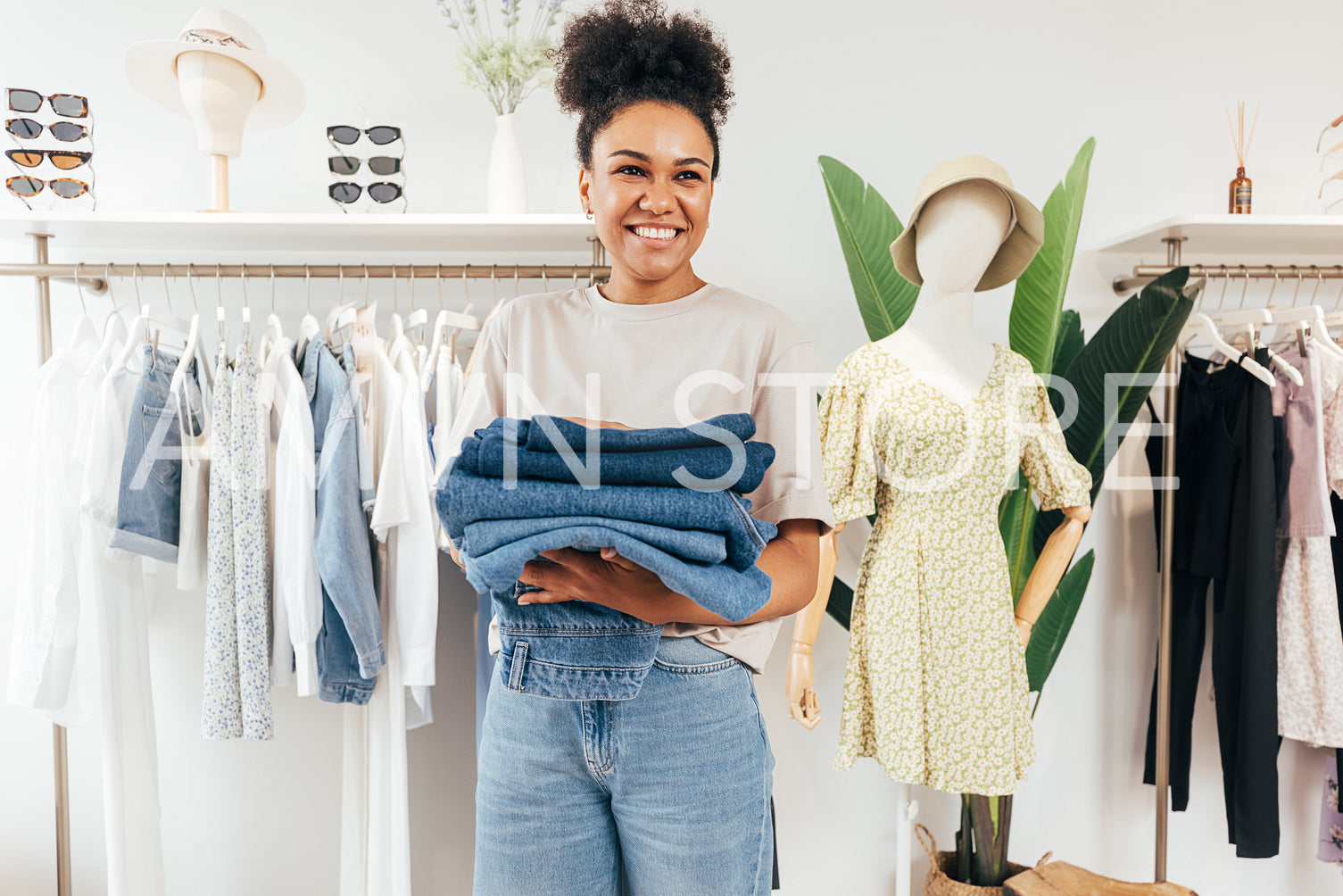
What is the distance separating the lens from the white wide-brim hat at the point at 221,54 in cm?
161

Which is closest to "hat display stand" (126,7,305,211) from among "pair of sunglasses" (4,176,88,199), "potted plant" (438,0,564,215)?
"pair of sunglasses" (4,176,88,199)

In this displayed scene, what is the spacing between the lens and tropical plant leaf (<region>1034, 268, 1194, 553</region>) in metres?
1.58

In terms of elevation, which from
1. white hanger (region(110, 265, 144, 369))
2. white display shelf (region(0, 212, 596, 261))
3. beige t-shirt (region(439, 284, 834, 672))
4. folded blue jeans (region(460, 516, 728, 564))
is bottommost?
folded blue jeans (region(460, 516, 728, 564))

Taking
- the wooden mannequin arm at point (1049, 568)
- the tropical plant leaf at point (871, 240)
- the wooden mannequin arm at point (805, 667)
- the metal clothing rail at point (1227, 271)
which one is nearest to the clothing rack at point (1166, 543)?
the metal clothing rail at point (1227, 271)

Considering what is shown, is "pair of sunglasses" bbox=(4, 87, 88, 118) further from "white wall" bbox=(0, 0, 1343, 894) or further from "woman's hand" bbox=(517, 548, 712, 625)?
"woman's hand" bbox=(517, 548, 712, 625)

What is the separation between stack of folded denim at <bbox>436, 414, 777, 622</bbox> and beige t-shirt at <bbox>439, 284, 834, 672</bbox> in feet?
0.47

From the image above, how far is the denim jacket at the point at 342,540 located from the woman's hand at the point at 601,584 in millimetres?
1004

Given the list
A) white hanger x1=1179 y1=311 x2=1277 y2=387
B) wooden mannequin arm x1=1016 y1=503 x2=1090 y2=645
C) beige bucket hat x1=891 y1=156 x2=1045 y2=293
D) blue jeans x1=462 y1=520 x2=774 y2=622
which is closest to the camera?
blue jeans x1=462 y1=520 x2=774 y2=622

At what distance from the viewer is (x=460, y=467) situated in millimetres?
669

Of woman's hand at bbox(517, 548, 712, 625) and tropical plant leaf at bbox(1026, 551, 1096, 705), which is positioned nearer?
woman's hand at bbox(517, 548, 712, 625)

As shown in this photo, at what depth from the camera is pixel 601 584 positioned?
26.8 inches

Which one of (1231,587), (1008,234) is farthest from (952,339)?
(1231,587)

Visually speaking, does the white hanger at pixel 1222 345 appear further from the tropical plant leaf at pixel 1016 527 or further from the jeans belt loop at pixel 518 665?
the jeans belt loop at pixel 518 665

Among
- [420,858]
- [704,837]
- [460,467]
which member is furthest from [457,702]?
[460,467]
